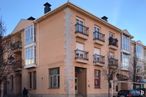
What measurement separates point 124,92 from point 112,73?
12.0ft

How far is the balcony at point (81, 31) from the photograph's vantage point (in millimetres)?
30134

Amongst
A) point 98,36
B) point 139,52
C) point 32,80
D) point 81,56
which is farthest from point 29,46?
point 139,52

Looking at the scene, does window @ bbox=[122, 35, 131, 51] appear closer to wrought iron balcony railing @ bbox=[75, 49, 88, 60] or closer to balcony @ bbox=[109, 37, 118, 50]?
balcony @ bbox=[109, 37, 118, 50]

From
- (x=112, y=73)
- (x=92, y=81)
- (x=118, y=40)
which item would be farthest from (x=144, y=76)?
(x=92, y=81)

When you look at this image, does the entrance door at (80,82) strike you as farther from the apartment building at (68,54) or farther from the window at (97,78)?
the window at (97,78)

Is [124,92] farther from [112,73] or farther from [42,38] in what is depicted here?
[42,38]

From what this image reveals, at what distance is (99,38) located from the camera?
34094mm

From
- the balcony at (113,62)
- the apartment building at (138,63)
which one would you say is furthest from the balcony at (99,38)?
the apartment building at (138,63)

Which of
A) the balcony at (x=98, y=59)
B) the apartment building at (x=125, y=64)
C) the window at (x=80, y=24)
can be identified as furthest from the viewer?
the apartment building at (x=125, y=64)

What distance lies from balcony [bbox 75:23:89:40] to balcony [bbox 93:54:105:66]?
10.4 feet

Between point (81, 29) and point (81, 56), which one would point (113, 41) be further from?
point (81, 56)

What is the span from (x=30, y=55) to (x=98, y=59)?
914cm

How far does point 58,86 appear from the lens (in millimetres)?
29547

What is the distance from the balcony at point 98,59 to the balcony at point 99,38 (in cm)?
174
